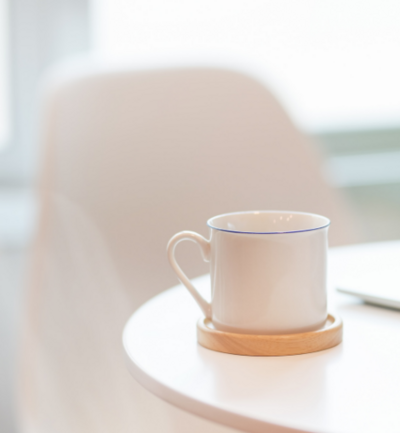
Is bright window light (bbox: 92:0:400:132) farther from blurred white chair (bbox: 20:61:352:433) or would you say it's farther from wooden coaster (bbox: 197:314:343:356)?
wooden coaster (bbox: 197:314:343:356)

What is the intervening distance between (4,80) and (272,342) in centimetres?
149

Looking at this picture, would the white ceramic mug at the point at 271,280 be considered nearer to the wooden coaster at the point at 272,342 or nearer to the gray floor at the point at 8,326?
the wooden coaster at the point at 272,342

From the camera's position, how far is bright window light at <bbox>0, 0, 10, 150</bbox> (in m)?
1.66

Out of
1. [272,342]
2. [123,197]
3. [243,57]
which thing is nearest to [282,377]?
[272,342]

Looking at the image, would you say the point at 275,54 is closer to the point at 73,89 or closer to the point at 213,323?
the point at 73,89


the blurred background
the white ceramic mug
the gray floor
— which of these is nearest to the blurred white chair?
the blurred background

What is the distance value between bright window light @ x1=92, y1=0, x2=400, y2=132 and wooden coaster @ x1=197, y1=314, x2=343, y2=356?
4.30 ft

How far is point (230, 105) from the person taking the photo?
114 cm

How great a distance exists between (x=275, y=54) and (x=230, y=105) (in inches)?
32.3

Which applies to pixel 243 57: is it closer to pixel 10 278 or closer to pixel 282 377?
pixel 10 278

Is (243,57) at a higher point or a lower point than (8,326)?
higher

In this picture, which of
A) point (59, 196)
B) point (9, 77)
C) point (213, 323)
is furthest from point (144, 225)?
point (9, 77)

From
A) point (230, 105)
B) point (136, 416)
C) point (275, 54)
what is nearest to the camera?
point (136, 416)

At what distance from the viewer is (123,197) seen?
1.06 meters
